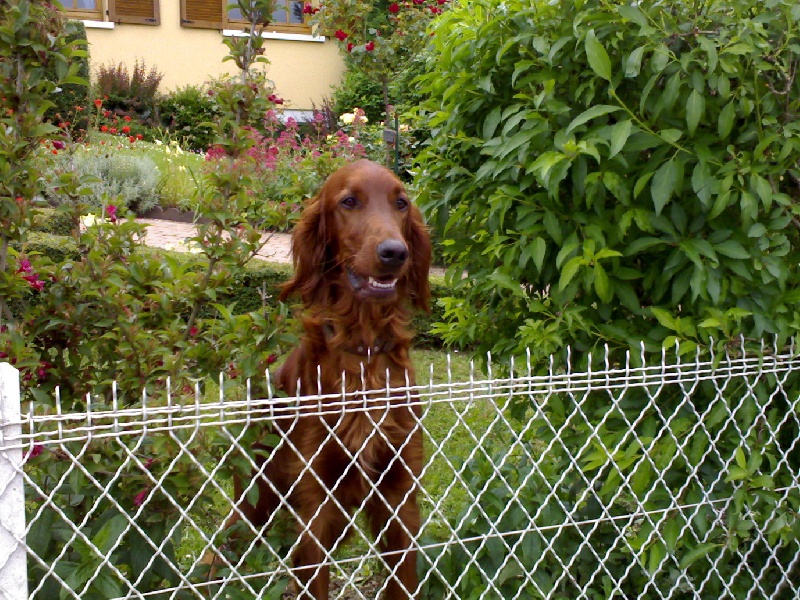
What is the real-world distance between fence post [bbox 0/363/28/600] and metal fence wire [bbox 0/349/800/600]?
0.16 metres

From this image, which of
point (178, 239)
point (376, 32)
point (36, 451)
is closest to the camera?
point (36, 451)

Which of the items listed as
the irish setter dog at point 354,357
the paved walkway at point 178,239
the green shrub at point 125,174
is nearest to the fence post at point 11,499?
the irish setter dog at point 354,357

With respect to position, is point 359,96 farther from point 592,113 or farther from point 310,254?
point 592,113

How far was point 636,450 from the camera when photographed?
2.28m

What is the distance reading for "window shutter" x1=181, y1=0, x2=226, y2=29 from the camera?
15.7 m

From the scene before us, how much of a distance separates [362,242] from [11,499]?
1.30 metres

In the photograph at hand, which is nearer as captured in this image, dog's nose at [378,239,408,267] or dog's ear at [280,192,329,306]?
dog's nose at [378,239,408,267]

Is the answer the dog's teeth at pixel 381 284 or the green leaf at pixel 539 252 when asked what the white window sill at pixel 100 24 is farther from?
the green leaf at pixel 539 252

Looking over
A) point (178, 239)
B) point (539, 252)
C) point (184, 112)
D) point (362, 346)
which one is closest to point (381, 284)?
point (362, 346)

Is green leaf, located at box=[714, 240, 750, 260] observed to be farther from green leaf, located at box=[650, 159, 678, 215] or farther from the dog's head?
the dog's head

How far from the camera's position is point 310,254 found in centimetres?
276

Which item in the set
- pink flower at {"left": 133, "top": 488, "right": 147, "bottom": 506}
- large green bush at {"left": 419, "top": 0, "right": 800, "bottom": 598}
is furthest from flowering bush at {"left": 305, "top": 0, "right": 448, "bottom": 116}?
pink flower at {"left": 133, "top": 488, "right": 147, "bottom": 506}

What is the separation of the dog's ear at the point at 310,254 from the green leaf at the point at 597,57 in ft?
3.28

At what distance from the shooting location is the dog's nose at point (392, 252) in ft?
8.05
